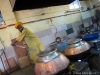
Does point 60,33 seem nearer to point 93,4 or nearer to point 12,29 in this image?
point 12,29

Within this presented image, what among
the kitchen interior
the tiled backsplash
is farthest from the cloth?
the tiled backsplash

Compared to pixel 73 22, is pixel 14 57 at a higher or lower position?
lower

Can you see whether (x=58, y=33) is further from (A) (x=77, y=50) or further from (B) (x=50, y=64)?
(B) (x=50, y=64)

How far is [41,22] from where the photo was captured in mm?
4727

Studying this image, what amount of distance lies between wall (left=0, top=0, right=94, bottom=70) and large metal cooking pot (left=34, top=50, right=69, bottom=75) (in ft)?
6.35

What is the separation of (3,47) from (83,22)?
4490 millimetres

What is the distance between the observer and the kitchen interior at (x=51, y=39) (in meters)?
2.21

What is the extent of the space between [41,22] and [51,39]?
76 centimetres

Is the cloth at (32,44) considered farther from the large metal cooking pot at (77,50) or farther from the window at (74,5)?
the window at (74,5)

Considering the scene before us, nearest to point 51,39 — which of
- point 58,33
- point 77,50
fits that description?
point 58,33

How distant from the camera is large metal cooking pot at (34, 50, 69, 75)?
2.04 metres

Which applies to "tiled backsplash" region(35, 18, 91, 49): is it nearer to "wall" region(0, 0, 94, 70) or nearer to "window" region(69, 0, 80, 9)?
"wall" region(0, 0, 94, 70)

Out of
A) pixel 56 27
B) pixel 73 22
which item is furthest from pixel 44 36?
pixel 73 22

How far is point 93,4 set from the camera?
7.25 m
